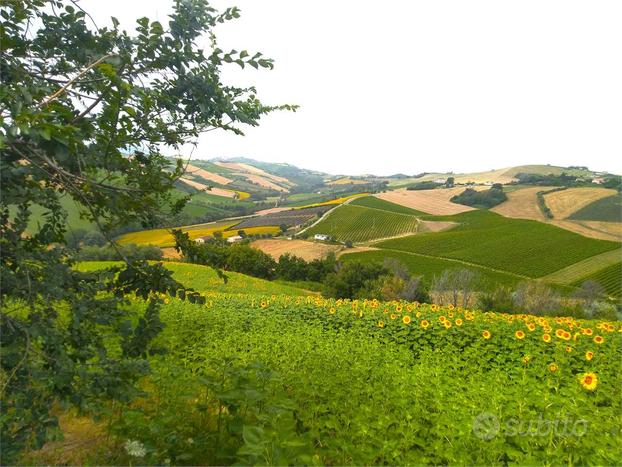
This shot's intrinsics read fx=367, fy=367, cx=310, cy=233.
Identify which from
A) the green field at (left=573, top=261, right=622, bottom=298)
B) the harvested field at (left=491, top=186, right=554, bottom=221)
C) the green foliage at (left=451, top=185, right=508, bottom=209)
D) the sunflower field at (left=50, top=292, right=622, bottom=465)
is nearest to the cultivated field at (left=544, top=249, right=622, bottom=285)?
the green field at (left=573, top=261, right=622, bottom=298)

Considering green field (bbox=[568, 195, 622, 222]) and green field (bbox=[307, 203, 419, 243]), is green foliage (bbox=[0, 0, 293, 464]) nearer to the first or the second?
green field (bbox=[307, 203, 419, 243])

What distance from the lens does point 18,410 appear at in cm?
200

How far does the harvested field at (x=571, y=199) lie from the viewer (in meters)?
75.7

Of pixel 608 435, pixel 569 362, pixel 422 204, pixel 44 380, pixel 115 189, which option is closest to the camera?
pixel 44 380

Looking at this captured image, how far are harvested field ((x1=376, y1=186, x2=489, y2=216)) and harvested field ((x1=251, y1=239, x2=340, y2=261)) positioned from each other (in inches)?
1476

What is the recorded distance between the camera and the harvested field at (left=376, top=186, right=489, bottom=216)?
90.4 meters

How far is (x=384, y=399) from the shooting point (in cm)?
420

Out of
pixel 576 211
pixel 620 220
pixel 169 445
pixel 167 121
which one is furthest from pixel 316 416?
pixel 576 211

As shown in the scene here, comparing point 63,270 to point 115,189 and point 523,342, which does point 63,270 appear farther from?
point 523,342

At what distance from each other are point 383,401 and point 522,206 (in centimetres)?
9436

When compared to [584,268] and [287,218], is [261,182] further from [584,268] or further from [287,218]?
[584,268]

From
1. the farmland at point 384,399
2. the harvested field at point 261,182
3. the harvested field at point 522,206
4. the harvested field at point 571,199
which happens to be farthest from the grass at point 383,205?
the farmland at point 384,399

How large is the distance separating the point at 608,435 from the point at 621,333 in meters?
4.62

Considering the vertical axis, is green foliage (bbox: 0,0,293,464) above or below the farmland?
above
